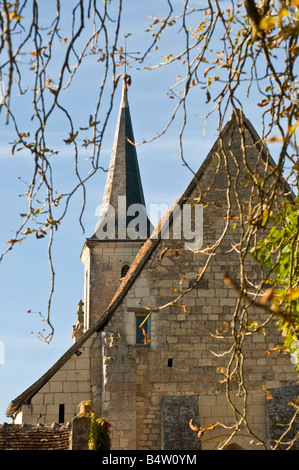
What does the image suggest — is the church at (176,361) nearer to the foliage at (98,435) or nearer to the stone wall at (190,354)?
the stone wall at (190,354)

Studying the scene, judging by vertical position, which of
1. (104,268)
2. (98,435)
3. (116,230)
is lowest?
(98,435)

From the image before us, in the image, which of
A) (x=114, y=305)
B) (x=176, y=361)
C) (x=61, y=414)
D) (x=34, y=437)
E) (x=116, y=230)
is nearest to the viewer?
(x=34, y=437)

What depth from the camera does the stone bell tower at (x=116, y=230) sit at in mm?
26094

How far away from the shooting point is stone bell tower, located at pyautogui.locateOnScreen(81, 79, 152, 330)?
85.6 ft

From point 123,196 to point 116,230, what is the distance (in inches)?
56.6

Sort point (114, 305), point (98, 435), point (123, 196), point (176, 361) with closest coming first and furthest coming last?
point (98, 435) → point (176, 361) → point (114, 305) → point (123, 196)

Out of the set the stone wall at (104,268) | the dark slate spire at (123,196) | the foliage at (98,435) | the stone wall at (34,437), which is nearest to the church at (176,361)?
the stone wall at (34,437)

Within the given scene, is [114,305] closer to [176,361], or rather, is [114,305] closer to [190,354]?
[176,361]

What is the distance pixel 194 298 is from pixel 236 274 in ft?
2.42

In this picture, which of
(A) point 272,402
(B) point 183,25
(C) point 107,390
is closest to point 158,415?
(C) point 107,390

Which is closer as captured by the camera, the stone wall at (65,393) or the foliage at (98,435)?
the foliage at (98,435)

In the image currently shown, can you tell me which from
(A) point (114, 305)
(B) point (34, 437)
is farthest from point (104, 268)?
(B) point (34, 437)

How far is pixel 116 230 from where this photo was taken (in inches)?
1048
